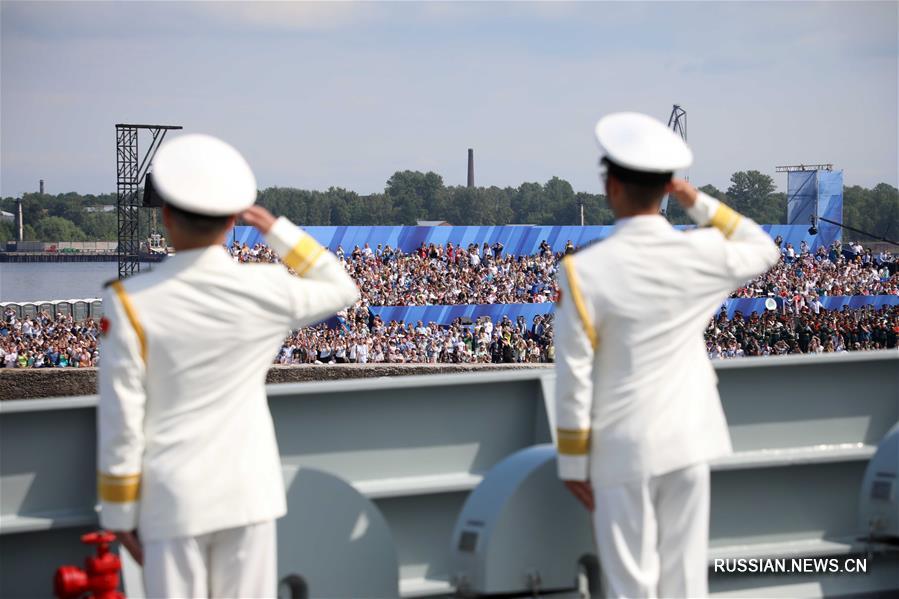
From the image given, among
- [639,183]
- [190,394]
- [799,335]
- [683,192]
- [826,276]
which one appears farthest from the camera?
[826,276]

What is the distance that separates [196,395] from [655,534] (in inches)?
51.2

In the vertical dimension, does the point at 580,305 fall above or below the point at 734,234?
below

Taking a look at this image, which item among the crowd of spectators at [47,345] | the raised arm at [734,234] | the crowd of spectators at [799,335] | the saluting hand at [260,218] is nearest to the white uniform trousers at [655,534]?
the raised arm at [734,234]

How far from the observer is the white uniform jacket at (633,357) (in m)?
3.31

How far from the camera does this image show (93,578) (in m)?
3.36

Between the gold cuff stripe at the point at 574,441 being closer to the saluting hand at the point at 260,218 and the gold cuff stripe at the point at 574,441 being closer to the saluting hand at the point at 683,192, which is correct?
the saluting hand at the point at 683,192

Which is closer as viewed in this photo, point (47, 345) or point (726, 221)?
point (726, 221)

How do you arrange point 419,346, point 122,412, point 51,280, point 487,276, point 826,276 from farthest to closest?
1. point 51,280
2. point 826,276
3. point 487,276
4. point 419,346
5. point 122,412

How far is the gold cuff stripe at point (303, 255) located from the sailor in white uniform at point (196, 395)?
0.41 ft

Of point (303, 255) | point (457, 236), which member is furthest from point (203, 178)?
point (457, 236)

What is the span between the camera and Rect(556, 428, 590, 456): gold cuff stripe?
3.31 metres

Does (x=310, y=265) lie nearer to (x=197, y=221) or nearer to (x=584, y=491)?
(x=197, y=221)

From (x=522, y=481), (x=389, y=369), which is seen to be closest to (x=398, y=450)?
(x=522, y=481)

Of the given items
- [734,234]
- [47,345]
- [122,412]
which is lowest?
[47,345]
